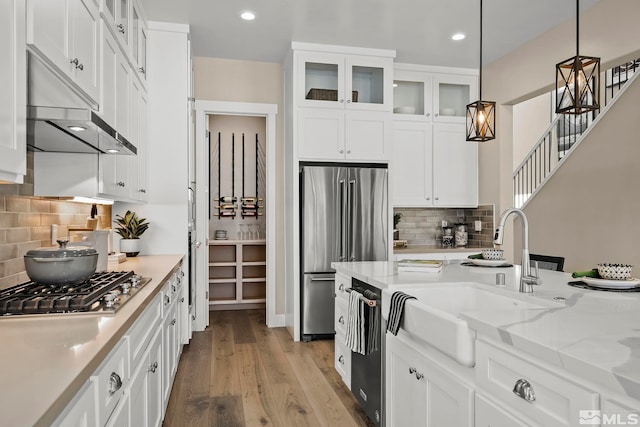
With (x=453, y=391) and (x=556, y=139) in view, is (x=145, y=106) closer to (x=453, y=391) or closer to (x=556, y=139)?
(x=453, y=391)

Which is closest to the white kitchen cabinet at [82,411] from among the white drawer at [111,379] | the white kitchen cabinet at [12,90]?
the white drawer at [111,379]

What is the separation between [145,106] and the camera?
3826 millimetres

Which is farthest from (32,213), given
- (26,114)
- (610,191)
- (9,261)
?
(610,191)

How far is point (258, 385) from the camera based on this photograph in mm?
3299

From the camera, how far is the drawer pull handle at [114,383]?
1344 mm

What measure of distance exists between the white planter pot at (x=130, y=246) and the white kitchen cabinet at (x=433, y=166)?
8.97 feet

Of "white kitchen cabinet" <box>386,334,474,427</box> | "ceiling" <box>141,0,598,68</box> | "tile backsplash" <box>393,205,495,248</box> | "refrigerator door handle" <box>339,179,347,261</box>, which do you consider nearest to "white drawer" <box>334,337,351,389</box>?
"white kitchen cabinet" <box>386,334,474,427</box>

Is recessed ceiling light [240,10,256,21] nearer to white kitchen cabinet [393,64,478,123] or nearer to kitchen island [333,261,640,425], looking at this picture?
white kitchen cabinet [393,64,478,123]

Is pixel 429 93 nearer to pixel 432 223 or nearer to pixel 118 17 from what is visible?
pixel 432 223

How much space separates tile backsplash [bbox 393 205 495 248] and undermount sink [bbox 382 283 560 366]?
316 centimetres

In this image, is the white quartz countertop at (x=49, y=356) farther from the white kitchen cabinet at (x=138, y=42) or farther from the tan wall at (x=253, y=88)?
the tan wall at (x=253, y=88)

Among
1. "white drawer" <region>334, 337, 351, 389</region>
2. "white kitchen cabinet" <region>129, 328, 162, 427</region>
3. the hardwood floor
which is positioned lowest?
the hardwood floor

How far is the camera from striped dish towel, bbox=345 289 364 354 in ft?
8.40

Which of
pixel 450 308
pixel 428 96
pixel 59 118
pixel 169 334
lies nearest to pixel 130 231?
pixel 169 334
